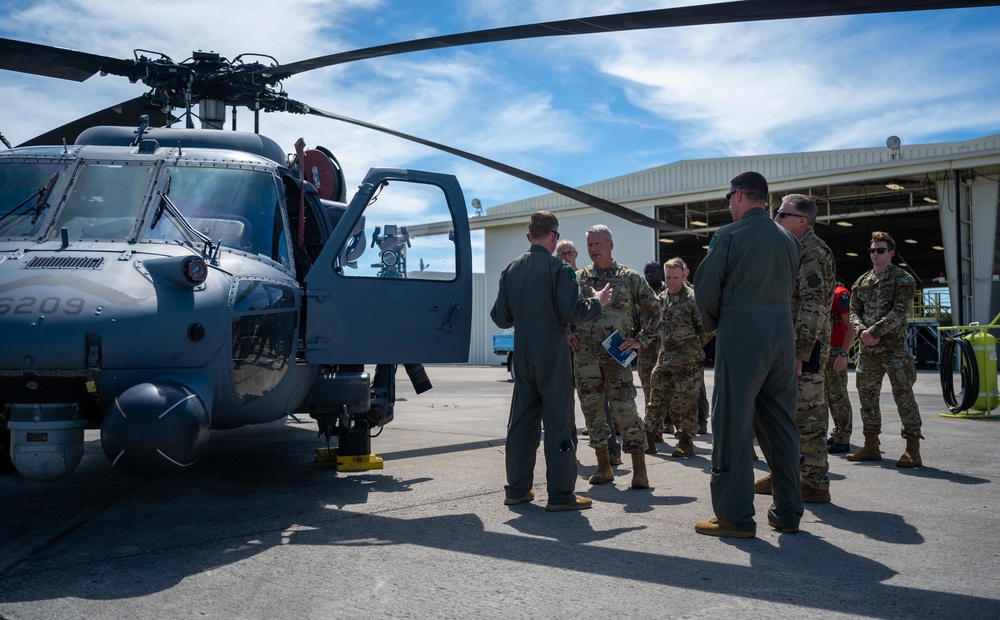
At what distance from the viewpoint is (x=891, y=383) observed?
7.01 metres

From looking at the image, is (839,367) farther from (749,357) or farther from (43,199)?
(43,199)

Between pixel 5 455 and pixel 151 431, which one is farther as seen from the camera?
pixel 5 455

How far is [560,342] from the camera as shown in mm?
5344

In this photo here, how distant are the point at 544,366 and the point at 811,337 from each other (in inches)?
65.8

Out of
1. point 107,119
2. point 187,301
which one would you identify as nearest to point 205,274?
point 187,301

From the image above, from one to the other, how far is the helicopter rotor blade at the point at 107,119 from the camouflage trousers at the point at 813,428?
5990 millimetres

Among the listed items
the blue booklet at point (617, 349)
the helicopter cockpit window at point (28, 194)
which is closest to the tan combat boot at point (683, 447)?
the blue booklet at point (617, 349)

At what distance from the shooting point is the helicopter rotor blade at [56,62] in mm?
6172

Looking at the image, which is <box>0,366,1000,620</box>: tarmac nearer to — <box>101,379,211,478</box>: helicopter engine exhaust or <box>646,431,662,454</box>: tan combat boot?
<box>101,379,211,478</box>: helicopter engine exhaust

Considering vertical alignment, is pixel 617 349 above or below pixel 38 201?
below

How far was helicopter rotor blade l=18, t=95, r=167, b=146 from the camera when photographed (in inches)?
304

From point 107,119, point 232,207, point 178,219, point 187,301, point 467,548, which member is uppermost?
point 107,119

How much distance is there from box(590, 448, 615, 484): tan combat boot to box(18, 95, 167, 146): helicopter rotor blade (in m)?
4.97

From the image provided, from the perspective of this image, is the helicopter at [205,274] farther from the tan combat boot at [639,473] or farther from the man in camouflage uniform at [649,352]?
the man in camouflage uniform at [649,352]
